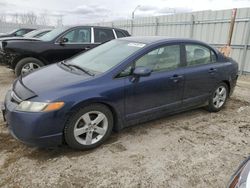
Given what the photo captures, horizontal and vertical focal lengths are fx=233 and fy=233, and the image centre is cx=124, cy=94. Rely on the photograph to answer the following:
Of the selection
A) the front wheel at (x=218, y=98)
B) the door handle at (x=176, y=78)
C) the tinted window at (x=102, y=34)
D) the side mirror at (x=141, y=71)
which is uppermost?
the tinted window at (x=102, y=34)

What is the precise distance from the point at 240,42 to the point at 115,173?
8.18 metres

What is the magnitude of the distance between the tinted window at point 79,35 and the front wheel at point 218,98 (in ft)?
13.3

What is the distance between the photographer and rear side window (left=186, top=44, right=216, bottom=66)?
411cm

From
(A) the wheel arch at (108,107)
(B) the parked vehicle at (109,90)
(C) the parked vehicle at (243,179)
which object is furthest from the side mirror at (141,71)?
(C) the parked vehicle at (243,179)

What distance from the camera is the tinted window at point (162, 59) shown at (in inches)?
140

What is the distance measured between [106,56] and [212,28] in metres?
7.58

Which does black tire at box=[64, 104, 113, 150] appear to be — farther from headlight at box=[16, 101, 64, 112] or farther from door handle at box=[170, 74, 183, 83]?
door handle at box=[170, 74, 183, 83]

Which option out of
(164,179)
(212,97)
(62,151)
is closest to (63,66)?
(62,151)

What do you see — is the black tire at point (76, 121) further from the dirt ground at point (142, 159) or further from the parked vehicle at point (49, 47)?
the parked vehicle at point (49, 47)

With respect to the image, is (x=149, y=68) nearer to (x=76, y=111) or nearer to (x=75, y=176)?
(x=76, y=111)

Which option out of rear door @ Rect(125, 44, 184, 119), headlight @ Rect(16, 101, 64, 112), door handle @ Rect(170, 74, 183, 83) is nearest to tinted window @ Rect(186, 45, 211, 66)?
rear door @ Rect(125, 44, 184, 119)

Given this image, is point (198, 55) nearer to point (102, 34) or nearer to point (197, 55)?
point (197, 55)

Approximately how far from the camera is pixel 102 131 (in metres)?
3.21

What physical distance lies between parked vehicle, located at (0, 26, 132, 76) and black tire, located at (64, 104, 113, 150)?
118 inches
